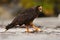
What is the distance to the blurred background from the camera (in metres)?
15.5

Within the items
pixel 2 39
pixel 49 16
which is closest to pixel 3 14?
pixel 49 16

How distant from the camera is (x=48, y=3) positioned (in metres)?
15.7

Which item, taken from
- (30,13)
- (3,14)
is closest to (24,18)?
(30,13)

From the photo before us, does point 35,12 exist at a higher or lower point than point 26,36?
higher

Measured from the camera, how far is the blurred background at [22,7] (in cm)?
1546

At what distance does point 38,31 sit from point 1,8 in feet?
26.8

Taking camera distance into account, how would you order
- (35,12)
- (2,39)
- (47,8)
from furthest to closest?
1. (47,8)
2. (35,12)
3. (2,39)

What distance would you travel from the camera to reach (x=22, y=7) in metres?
16.3

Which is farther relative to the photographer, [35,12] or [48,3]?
[48,3]

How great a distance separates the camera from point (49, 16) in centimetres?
1596

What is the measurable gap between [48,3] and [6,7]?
273 cm

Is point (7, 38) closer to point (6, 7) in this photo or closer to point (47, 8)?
point (47, 8)

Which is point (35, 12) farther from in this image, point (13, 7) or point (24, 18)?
point (13, 7)

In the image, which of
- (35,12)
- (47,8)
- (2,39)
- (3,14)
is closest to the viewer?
(2,39)
